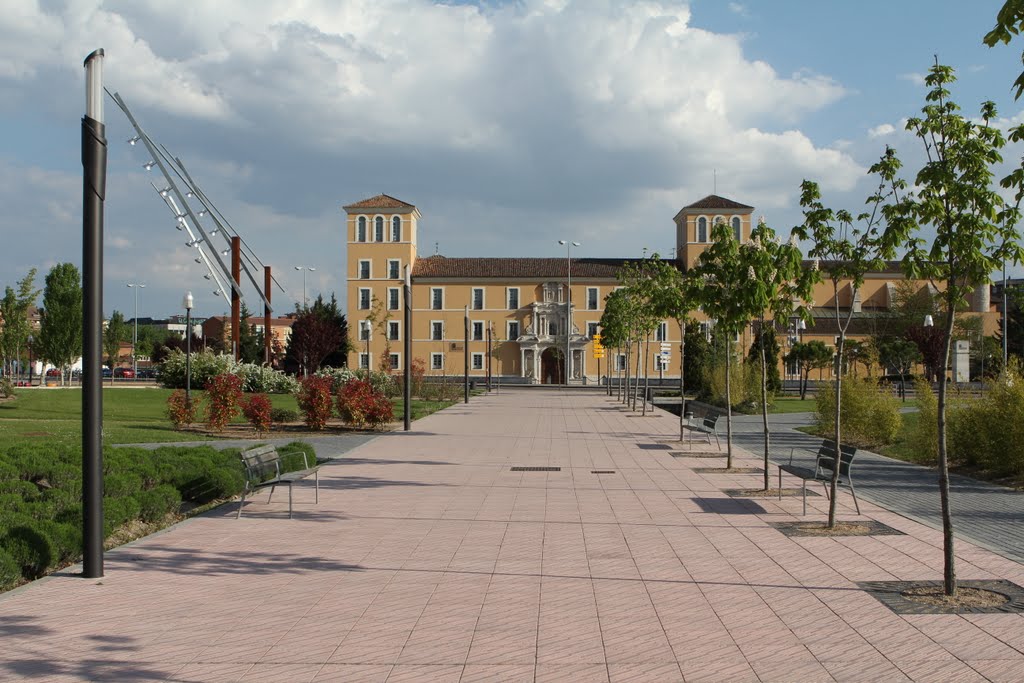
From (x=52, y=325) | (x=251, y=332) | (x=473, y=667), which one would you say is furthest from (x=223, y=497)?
(x=251, y=332)

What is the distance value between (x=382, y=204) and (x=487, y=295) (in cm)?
1264

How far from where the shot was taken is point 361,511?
10.8 metres

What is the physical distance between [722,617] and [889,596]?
1443 mm

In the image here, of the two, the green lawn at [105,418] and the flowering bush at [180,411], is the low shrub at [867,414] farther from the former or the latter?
the flowering bush at [180,411]

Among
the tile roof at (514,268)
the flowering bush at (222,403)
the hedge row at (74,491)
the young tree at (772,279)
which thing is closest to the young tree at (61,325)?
the flowering bush at (222,403)

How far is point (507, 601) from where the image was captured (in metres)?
6.70

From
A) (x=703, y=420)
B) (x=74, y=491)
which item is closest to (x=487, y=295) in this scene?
(x=703, y=420)

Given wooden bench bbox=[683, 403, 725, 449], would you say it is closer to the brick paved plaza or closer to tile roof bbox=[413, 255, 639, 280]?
the brick paved plaza

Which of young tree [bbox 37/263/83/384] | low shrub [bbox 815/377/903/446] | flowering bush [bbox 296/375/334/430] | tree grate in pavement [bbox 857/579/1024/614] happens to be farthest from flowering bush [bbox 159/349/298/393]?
tree grate in pavement [bbox 857/579/1024/614]

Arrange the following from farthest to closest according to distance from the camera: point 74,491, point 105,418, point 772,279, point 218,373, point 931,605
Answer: point 218,373, point 105,418, point 772,279, point 74,491, point 931,605

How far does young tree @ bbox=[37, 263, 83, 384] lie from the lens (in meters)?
46.7

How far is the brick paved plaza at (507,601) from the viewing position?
17.3 ft

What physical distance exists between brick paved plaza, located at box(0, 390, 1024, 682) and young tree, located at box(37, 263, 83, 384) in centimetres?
3979

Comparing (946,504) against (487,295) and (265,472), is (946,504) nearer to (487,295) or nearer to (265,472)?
(265,472)
